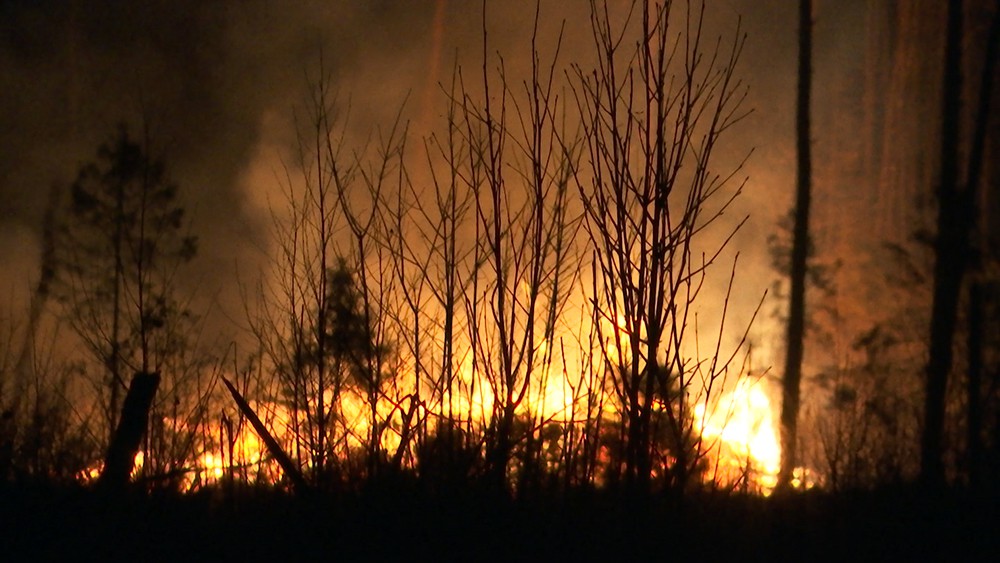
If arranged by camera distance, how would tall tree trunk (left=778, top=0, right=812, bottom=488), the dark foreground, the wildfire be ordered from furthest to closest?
tall tree trunk (left=778, top=0, right=812, bottom=488), the wildfire, the dark foreground

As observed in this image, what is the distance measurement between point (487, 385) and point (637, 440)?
902mm

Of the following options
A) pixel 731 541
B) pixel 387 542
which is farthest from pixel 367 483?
pixel 731 541

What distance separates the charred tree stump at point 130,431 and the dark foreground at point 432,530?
23 centimetres

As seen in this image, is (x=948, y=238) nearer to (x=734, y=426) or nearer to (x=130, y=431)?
(x=734, y=426)

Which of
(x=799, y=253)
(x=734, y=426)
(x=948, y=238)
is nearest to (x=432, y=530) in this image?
(x=734, y=426)

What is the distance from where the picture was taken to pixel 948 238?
11523 millimetres

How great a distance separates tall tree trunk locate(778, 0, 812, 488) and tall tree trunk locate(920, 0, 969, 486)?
172 cm

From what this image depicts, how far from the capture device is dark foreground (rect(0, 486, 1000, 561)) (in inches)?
125

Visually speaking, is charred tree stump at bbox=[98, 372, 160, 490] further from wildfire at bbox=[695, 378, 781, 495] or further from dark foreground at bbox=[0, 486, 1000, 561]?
wildfire at bbox=[695, 378, 781, 495]

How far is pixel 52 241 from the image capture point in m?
16.7

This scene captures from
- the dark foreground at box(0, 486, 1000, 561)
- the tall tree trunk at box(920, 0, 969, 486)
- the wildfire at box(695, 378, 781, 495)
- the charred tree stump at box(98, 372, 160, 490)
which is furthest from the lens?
the tall tree trunk at box(920, 0, 969, 486)

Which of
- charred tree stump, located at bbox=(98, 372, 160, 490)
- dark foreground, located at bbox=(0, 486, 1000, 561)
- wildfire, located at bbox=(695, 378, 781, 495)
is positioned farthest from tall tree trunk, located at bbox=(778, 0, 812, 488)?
charred tree stump, located at bbox=(98, 372, 160, 490)

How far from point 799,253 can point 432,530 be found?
33.2 ft

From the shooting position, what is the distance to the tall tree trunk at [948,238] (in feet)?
34.7
